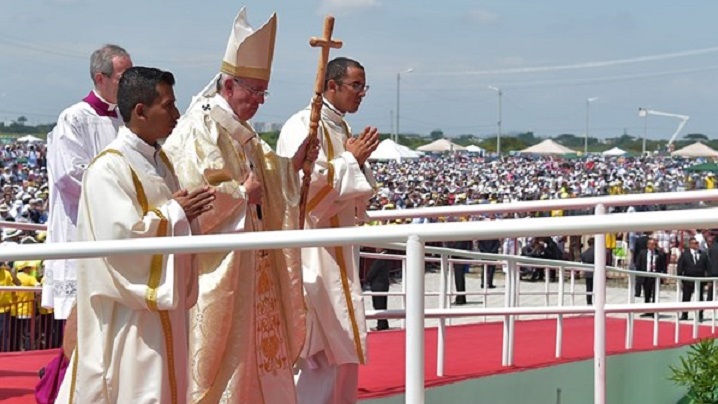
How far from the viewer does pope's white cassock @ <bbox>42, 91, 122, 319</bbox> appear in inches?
244

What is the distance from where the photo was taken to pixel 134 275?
421 cm

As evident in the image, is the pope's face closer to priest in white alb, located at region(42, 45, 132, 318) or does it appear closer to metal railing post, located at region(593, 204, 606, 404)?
priest in white alb, located at region(42, 45, 132, 318)

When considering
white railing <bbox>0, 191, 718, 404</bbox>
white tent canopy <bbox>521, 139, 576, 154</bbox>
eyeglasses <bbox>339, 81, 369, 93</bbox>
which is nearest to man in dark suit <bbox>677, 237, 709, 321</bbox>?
eyeglasses <bbox>339, 81, 369, 93</bbox>

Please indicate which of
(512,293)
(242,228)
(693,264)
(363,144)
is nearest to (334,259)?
(363,144)

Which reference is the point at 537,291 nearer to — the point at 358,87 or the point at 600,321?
the point at 358,87

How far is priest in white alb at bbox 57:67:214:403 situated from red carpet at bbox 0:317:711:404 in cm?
201

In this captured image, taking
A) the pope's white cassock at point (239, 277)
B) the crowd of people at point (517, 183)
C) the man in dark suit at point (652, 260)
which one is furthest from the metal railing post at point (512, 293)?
the crowd of people at point (517, 183)

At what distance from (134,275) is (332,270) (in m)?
1.86

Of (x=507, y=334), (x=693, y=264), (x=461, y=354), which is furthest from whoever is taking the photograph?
(x=693, y=264)

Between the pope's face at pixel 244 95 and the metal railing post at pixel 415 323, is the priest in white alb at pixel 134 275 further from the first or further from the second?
the metal railing post at pixel 415 323

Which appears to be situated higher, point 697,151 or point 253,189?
point 697,151

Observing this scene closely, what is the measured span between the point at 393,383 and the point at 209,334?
98.5 inches

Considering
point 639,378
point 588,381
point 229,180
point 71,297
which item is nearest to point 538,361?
point 588,381

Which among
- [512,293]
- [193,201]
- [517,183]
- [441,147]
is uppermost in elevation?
[441,147]
